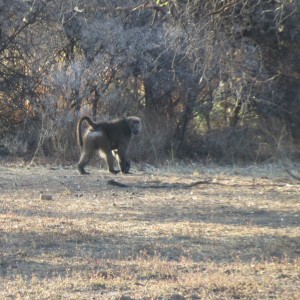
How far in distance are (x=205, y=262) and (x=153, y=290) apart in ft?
4.80

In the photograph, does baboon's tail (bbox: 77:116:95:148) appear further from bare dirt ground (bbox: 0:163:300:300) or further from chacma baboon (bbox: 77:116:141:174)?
bare dirt ground (bbox: 0:163:300:300)

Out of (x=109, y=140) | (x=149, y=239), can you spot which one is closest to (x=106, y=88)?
(x=109, y=140)

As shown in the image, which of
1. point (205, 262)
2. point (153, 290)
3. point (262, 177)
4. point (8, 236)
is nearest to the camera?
point (153, 290)

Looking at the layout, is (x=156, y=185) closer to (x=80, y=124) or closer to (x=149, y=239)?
(x=80, y=124)

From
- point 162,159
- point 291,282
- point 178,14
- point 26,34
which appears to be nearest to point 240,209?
A: point 178,14

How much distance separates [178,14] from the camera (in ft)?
36.2

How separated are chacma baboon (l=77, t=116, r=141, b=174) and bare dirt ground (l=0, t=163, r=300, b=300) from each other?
1.53m

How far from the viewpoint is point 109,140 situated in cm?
1841

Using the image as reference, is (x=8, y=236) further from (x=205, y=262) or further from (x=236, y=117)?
(x=236, y=117)

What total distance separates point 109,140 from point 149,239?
334 inches

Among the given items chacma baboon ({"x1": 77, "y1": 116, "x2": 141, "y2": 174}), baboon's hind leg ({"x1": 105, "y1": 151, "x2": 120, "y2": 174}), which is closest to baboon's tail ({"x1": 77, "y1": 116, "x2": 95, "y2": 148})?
chacma baboon ({"x1": 77, "y1": 116, "x2": 141, "y2": 174})

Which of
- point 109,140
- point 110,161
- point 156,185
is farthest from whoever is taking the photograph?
point 109,140

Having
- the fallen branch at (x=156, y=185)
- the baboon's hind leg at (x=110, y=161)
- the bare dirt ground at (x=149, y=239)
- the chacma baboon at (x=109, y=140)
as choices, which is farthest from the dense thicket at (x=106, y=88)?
the bare dirt ground at (x=149, y=239)

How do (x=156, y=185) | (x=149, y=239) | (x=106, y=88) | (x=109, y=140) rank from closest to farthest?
1. (x=149, y=239)
2. (x=156, y=185)
3. (x=109, y=140)
4. (x=106, y=88)
